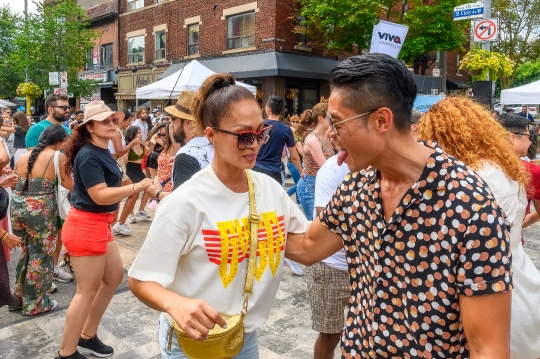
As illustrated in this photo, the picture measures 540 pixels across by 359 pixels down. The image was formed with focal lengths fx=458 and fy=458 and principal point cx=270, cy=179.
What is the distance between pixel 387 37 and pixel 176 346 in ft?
16.4

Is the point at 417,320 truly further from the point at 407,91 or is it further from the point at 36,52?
the point at 36,52

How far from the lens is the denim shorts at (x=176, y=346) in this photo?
1.93m

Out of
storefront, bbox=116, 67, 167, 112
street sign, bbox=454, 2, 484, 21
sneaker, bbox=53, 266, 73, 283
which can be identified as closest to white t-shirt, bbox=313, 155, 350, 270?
sneaker, bbox=53, 266, 73, 283

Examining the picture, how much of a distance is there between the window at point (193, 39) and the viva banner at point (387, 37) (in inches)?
699

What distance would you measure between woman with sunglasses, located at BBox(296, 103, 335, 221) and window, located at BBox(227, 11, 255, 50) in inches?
594

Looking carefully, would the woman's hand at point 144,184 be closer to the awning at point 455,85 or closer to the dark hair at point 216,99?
the dark hair at point 216,99

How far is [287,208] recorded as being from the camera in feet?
6.84

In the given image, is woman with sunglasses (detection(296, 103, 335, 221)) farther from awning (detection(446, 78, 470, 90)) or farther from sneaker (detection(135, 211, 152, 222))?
awning (detection(446, 78, 470, 90))

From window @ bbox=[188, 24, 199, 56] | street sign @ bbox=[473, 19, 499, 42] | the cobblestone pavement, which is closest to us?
the cobblestone pavement

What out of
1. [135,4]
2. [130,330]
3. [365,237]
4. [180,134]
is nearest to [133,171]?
[130,330]

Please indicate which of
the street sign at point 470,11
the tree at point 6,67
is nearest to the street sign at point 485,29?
the street sign at point 470,11

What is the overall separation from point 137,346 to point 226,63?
17706mm

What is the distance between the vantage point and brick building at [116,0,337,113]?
18.8 metres

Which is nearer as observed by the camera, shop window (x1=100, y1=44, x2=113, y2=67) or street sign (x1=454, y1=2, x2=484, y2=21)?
street sign (x1=454, y1=2, x2=484, y2=21)
